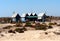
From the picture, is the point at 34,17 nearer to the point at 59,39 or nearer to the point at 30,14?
the point at 30,14

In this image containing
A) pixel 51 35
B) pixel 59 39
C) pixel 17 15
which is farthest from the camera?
pixel 17 15

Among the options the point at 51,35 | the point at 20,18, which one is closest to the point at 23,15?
the point at 20,18

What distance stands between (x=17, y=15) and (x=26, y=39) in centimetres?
4557

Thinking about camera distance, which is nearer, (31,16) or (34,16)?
(31,16)

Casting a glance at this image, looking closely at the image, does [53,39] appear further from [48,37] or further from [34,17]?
[34,17]

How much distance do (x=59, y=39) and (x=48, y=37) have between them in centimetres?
166

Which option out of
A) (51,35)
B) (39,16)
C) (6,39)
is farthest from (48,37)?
(39,16)

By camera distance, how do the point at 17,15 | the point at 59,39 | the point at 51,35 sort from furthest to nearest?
the point at 17,15 < the point at 51,35 < the point at 59,39

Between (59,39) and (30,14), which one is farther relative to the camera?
(30,14)

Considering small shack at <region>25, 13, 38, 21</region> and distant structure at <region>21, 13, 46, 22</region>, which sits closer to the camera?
distant structure at <region>21, 13, 46, 22</region>

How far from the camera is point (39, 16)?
222ft

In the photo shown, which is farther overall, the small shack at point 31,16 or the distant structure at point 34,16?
the small shack at point 31,16

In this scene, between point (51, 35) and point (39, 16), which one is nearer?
point (51, 35)

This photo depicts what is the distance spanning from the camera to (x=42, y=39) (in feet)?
72.7
